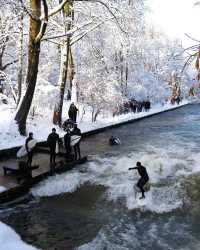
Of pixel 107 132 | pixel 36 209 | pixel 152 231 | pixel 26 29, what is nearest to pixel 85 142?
pixel 107 132

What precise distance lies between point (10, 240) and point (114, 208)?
413 cm

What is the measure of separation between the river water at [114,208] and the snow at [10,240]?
0.39 meters

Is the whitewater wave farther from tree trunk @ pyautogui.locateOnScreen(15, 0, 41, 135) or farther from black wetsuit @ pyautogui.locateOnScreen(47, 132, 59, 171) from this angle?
tree trunk @ pyautogui.locateOnScreen(15, 0, 41, 135)

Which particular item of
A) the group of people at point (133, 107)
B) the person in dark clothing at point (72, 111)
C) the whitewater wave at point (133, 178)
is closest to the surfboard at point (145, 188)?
the whitewater wave at point (133, 178)

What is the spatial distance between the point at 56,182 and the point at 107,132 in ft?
48.1

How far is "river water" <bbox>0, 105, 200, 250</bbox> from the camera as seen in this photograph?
11.5 metres

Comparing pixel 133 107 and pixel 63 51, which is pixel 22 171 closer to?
pixel 63 51

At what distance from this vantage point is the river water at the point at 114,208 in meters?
11.5

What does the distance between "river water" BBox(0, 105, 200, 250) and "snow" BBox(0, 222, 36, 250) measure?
0.39m

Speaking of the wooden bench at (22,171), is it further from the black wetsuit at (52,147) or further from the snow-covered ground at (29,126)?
the snow-covered ground at (29,126)

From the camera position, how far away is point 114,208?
1401 centimetres

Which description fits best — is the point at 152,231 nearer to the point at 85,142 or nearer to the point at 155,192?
the point at 155,192

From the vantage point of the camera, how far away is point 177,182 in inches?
652

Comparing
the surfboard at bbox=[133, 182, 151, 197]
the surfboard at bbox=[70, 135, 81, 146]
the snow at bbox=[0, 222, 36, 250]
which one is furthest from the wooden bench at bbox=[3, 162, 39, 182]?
the snow at bbox=[0, 222, 36, 250]
